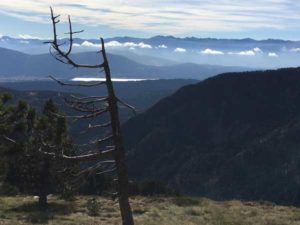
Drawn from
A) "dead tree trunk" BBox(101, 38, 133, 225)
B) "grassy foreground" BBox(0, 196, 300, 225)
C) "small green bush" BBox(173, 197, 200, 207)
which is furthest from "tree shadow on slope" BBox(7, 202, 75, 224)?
"dead tree trunk" BBox(101, 38, 133, 225)

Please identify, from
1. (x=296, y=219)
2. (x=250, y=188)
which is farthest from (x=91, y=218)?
(x=250, y=188)

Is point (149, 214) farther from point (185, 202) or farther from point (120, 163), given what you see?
point (120, 163)

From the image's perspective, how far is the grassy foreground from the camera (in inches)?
1146

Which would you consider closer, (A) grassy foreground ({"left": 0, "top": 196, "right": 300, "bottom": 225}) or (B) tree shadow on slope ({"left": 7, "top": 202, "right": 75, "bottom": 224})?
(A) grassy foreground ({"left": 0, "top": 196, "right": 300, "bottom": 225})

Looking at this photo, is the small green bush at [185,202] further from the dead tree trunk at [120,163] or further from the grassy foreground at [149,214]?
the dead tree trunk at [120,163]

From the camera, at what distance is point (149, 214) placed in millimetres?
32281

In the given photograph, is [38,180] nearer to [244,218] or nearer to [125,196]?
[244,218]

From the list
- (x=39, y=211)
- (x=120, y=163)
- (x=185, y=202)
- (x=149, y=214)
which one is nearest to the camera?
(x=120, y=163)

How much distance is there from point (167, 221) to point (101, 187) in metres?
36.7

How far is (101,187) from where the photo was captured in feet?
214

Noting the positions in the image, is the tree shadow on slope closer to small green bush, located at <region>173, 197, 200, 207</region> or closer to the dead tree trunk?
small green bush, located at <region>173, 197, 200, 207</region>

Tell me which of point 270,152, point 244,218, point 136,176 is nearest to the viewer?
point 244,218

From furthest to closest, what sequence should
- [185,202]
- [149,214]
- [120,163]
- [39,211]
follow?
1. [185,202]
2. [39,211]
3. [149,214]
4. [120,163]

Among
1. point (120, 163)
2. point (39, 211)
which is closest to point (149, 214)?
point (39, 211)
